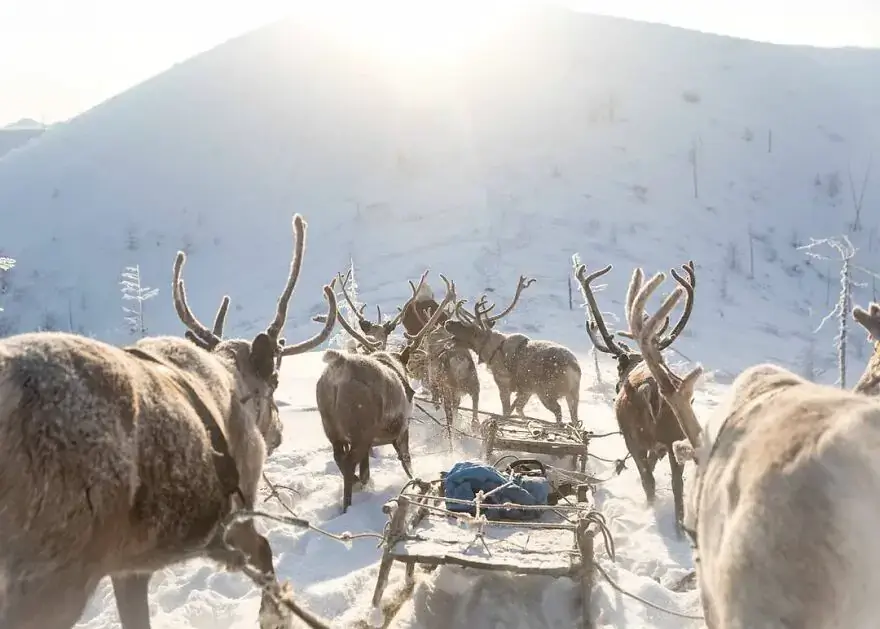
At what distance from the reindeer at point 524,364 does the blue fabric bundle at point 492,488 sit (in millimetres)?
5520

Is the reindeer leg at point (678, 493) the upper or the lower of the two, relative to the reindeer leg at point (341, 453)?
lower

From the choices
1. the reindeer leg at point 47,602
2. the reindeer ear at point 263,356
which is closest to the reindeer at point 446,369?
the reindeer ear at point 263,356

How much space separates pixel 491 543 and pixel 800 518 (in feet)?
Result: 9.79

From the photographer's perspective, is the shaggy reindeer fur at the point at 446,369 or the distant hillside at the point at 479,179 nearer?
the shaggy reindeer fur at the point at 446,369

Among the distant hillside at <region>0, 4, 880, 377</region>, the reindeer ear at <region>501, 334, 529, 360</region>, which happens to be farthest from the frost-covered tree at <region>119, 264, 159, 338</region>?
the reindeer ear at <region>501, 334, 529, 360</region>

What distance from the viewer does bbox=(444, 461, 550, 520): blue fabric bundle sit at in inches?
201

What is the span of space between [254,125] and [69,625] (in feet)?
255

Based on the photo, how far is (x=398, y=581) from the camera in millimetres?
5160

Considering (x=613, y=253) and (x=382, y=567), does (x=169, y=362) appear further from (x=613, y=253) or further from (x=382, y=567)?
(x=613, y=253)

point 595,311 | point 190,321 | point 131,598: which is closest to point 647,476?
point 595,311

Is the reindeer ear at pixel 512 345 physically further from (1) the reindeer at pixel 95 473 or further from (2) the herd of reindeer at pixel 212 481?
(1) the reindeer at pixel 95 473

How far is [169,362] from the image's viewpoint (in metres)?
3.04

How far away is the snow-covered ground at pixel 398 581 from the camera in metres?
4.57

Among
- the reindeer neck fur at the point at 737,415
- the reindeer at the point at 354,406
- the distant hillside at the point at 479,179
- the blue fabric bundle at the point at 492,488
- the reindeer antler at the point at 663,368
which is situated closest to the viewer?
the reindeer neck fur at the point at 737,415
